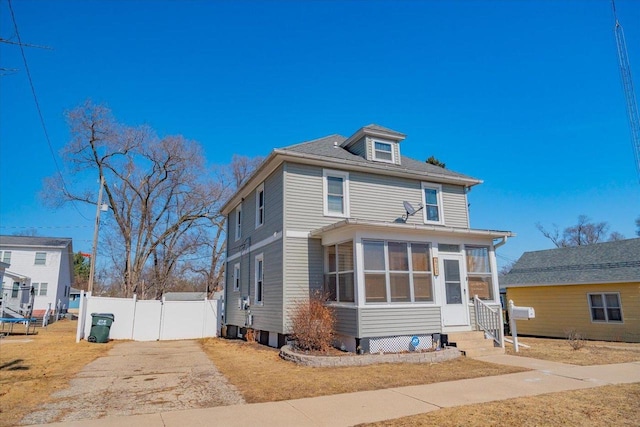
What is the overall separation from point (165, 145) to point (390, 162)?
64.7 ft

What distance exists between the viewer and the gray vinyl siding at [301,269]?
11.9m

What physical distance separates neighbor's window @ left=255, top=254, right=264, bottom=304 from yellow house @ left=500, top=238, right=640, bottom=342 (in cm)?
1384

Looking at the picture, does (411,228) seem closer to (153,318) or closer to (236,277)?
(236,277)

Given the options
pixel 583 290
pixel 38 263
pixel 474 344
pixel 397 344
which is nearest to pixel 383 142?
pixel 397 344

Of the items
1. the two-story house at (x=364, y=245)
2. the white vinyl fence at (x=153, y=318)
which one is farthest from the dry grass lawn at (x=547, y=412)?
the white vinyl fence at (x=153, y=318)

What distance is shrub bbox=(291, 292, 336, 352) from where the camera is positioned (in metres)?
10.2

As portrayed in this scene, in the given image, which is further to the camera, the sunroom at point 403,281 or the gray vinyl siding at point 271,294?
the gray vinyl siding at point 271,294

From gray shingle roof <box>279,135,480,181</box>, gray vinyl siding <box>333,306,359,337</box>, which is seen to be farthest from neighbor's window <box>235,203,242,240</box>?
gray vinyl siding <box>333,306,359,337</box>

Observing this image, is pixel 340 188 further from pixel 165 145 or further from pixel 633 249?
pixel 165 145

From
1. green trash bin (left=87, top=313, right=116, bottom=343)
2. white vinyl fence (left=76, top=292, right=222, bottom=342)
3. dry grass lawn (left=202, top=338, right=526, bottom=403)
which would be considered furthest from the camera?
white vinyl fence (left=76, top=292, right=222, bottom=342)

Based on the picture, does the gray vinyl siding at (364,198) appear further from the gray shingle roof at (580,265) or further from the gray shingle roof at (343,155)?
the gray shingle roof at (580,265)

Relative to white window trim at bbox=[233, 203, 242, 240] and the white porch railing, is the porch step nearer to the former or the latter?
the white porch railing

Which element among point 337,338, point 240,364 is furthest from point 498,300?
point 240,364

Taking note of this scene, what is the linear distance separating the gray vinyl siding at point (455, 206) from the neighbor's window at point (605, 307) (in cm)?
777
